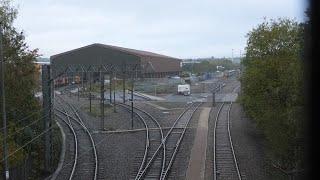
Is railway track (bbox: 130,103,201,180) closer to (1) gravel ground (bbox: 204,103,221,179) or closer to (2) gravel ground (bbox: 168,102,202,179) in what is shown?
(2) gravel ground (bbox: 168,102,202,179)

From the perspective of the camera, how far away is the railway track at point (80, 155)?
22314 mm

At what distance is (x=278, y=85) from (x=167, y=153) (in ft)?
19.7

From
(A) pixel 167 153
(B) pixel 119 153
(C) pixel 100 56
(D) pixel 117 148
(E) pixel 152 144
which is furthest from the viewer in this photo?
(C) pixel 100 56

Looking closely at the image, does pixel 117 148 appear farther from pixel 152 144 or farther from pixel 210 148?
pixel 210 148

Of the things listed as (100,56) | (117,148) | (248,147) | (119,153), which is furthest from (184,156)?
(100,56)

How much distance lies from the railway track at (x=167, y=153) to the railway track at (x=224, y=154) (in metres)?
1.87

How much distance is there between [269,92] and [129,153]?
280 inches

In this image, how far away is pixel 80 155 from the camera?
26.0m

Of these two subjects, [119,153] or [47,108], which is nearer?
[47,108]

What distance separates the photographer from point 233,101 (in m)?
55.8

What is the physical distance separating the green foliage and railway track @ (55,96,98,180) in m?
7.06

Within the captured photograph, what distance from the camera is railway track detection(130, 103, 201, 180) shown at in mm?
22000

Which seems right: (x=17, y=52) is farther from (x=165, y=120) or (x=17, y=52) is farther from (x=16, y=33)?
(x=165, y=120)

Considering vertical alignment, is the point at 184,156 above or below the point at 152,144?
below
